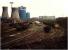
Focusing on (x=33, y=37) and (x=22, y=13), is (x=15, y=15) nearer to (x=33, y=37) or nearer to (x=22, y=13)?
(x=22, y=13)

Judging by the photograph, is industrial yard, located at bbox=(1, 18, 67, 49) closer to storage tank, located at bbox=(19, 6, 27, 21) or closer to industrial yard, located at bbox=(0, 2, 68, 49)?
industrial yard, located at bbox=(0, 2, 68, 49)

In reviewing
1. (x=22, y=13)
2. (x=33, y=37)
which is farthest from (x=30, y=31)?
(x=22, y=13)

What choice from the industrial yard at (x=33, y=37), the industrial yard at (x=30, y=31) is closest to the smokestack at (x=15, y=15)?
the industrial yard at (x=30, y=31)

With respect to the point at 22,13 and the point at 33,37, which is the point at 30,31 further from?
the point at 22,13

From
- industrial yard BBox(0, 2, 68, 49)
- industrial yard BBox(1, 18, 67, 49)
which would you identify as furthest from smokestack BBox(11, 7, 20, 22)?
industrial yard BBox(1, 18, 67, 49)

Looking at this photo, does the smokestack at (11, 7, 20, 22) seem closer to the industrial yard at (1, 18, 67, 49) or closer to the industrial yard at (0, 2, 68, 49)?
the industrial yard at (0, 2, 68, 49)

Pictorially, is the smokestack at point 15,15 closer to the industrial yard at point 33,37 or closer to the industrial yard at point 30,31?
the industrial yard at point 30,31

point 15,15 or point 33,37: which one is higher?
point 15,15

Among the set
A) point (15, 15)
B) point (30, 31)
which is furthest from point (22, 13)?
point (30, 31)

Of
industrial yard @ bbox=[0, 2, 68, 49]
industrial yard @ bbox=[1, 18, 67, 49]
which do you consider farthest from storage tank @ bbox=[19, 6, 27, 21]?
industrial yard @ bbox=[1, 18, 67, 49]

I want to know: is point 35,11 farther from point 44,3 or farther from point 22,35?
point 22,35

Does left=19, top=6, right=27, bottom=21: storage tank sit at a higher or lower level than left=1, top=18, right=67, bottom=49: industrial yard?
higher

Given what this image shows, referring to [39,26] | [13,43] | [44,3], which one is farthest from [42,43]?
[44,3]

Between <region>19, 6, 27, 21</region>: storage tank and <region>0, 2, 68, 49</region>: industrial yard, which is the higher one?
<region>19, 6, 27, 21</region>: storage tank
